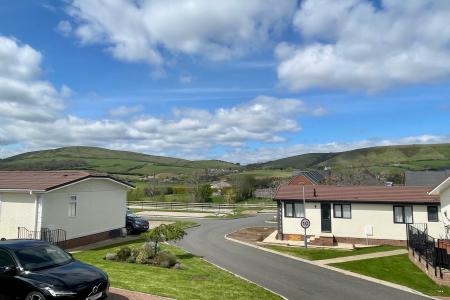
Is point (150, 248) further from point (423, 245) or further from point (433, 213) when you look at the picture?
point (433, 213)

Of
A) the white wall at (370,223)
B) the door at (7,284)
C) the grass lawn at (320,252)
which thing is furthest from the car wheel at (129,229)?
the door at (7,284)

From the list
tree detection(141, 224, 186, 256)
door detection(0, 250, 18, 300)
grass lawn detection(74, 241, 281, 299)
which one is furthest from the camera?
tree detection(141, 224, 186, 256)

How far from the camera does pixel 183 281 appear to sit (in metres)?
15.1

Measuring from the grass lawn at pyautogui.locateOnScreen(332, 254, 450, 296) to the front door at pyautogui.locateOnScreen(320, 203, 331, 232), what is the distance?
7244 mm

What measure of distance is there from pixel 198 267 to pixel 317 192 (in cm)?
1616

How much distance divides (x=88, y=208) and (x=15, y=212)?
164 inches

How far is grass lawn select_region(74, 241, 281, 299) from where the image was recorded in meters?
13.2

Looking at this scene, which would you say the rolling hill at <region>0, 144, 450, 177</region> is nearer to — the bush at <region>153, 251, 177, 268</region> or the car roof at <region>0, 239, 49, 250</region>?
the bush at <region>153, 251, 177, 268</region>

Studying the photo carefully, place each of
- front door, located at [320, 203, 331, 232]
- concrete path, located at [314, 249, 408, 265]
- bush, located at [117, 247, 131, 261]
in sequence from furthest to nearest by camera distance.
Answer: front door, located at [320, 203, 331, 232] → concrete path, located at [314, 249, 408, 265] → bush, located at [117, 247, 131, 261]

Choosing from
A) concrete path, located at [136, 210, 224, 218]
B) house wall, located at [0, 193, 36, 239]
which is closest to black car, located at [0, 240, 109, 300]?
house wall, located at [0, 193, 36, 239]

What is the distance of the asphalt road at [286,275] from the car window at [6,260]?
9.06m

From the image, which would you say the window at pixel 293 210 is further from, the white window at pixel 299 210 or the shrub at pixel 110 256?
the shrub at pixel 110 256

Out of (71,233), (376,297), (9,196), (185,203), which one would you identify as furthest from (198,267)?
(185,203)

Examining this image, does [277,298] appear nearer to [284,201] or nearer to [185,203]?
[284,201]
